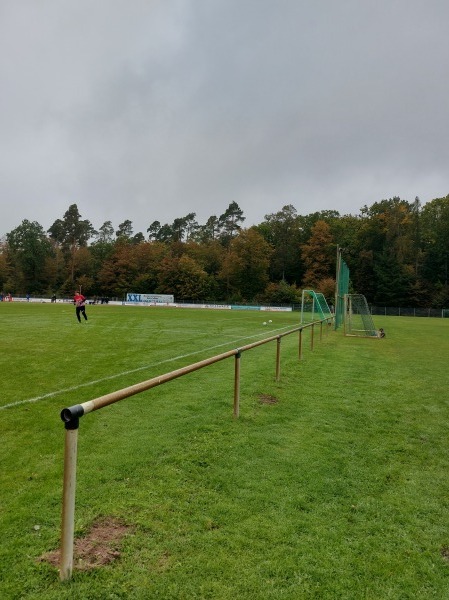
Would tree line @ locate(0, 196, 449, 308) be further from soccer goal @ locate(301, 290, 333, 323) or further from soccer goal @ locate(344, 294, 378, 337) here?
soccer goal @ locate(344, 294, 378, 337)

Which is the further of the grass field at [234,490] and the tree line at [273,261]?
the tree line at [273,261]

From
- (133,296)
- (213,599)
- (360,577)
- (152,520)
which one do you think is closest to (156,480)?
(152,520)

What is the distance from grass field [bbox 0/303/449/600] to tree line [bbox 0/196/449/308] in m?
66.5

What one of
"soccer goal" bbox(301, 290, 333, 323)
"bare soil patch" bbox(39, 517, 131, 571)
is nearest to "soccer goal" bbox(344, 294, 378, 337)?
"soccer goal" bbox(301, 290, 333, 323)

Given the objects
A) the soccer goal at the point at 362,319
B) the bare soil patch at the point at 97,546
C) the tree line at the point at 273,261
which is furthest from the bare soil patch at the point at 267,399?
the tree line at the point at 273,261

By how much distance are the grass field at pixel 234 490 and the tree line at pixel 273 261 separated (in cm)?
6651

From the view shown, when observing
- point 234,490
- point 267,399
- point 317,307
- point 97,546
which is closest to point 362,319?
point 317,307

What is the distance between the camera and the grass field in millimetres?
2834

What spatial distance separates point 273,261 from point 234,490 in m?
95.5

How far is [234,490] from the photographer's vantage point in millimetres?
4062

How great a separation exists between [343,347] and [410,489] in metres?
12.3

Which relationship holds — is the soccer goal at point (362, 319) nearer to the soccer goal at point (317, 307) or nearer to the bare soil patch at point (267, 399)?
the soccer goal at point (317, 307)

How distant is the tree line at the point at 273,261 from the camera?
8194cm

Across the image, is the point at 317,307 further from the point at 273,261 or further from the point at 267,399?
the point at 273,261
